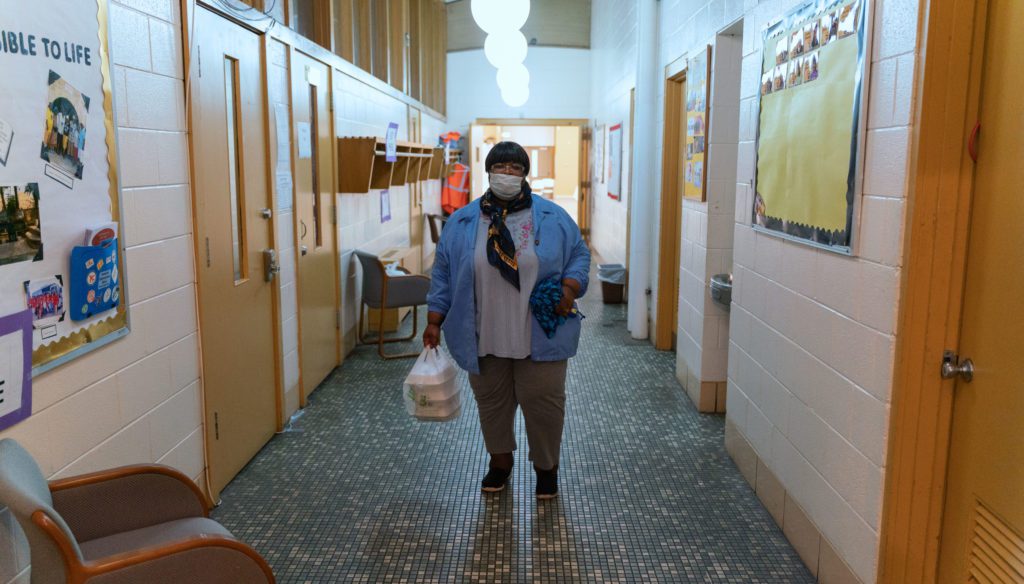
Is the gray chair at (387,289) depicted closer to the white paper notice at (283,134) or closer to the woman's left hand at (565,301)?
the white paper notice at (283,134)

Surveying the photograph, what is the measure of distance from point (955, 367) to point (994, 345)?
6.3 inches

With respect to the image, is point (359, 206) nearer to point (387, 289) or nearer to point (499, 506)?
point (387, 289)

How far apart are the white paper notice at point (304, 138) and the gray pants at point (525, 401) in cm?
206

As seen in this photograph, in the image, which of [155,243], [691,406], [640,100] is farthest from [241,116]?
[640,100]

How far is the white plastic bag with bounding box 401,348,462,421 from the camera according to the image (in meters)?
3.05

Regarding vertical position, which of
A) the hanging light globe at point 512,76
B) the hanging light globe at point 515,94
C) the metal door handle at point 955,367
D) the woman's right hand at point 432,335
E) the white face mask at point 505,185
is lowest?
the woman's right hand at point 432,335

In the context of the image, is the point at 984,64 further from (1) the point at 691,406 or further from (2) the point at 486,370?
(1) the point at 691,406

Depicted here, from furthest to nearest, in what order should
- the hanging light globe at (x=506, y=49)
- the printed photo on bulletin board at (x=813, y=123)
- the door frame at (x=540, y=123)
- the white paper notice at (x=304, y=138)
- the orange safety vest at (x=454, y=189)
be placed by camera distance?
the door frame at (x=540, y=123) < the orange safety vest at (x=454, y=189) < the hanging light globe at (x=506, y=49) < the white paper notice at (x=304, y=138) < the printed photo on bulletin board at (x=813, y=123)

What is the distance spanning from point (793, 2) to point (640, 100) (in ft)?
9.86

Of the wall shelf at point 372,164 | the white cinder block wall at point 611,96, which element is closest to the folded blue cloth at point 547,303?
the wall shelf at point 372,164

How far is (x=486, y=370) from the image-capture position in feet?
9.93

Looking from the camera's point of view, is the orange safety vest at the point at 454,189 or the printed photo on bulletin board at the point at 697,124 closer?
the printed photo on bulletin board at the point at 697,124

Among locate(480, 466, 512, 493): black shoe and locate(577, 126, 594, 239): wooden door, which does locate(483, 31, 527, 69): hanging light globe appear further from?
locate(480, 466, 512, 493): black shoe

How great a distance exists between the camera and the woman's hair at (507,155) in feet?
9.50
